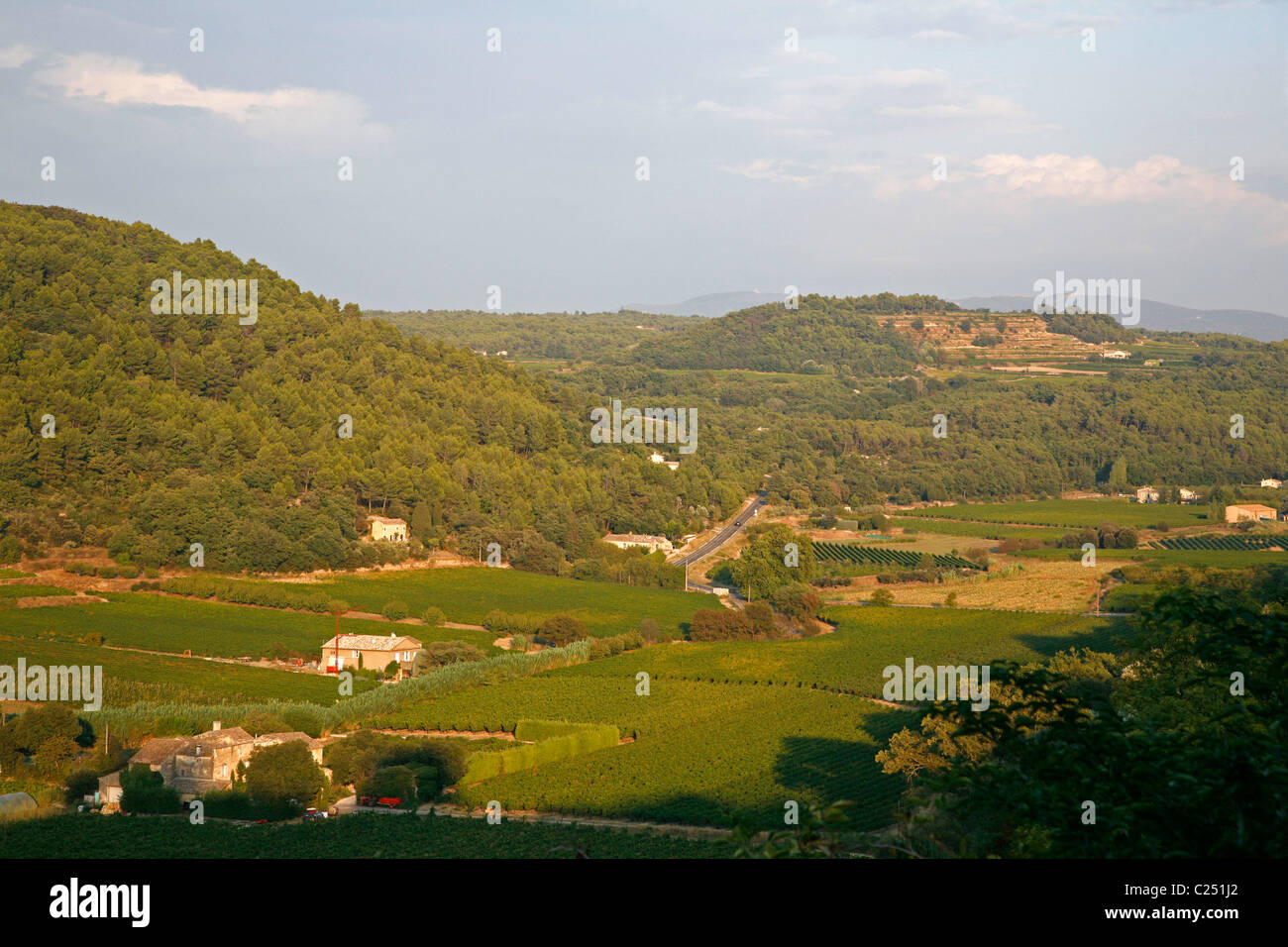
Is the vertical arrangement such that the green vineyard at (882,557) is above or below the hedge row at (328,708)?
above

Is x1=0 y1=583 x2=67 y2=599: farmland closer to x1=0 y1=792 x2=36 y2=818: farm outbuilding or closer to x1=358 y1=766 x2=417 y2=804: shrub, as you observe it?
x1=0 y1=792 x2=36 y2=818: farm outbuilding

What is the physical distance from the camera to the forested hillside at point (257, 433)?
1858 inches

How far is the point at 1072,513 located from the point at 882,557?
898 inches

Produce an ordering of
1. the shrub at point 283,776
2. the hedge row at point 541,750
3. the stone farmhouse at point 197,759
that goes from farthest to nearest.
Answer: the hedge row at point 541,750, the stone farmhouse at point 197,759, the shrub at point 283,776

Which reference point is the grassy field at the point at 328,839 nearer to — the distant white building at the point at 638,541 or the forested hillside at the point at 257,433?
the forested hillside at the point at 257,433

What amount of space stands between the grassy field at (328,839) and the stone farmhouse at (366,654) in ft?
52.1

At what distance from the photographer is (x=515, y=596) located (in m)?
47.3

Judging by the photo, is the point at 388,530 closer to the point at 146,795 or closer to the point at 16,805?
the point at 146,795

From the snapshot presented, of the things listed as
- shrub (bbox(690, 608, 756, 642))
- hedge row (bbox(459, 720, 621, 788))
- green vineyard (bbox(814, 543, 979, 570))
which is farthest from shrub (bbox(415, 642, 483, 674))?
green vineyard (bbox(814, 543, 979, 570))

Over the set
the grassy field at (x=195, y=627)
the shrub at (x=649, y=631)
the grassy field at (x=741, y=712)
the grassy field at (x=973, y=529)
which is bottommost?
the grassy field at (x=741, y=712)

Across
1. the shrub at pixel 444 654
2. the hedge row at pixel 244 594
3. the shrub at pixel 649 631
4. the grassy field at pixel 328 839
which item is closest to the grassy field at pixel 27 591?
the hedge row at pixel 244 594
